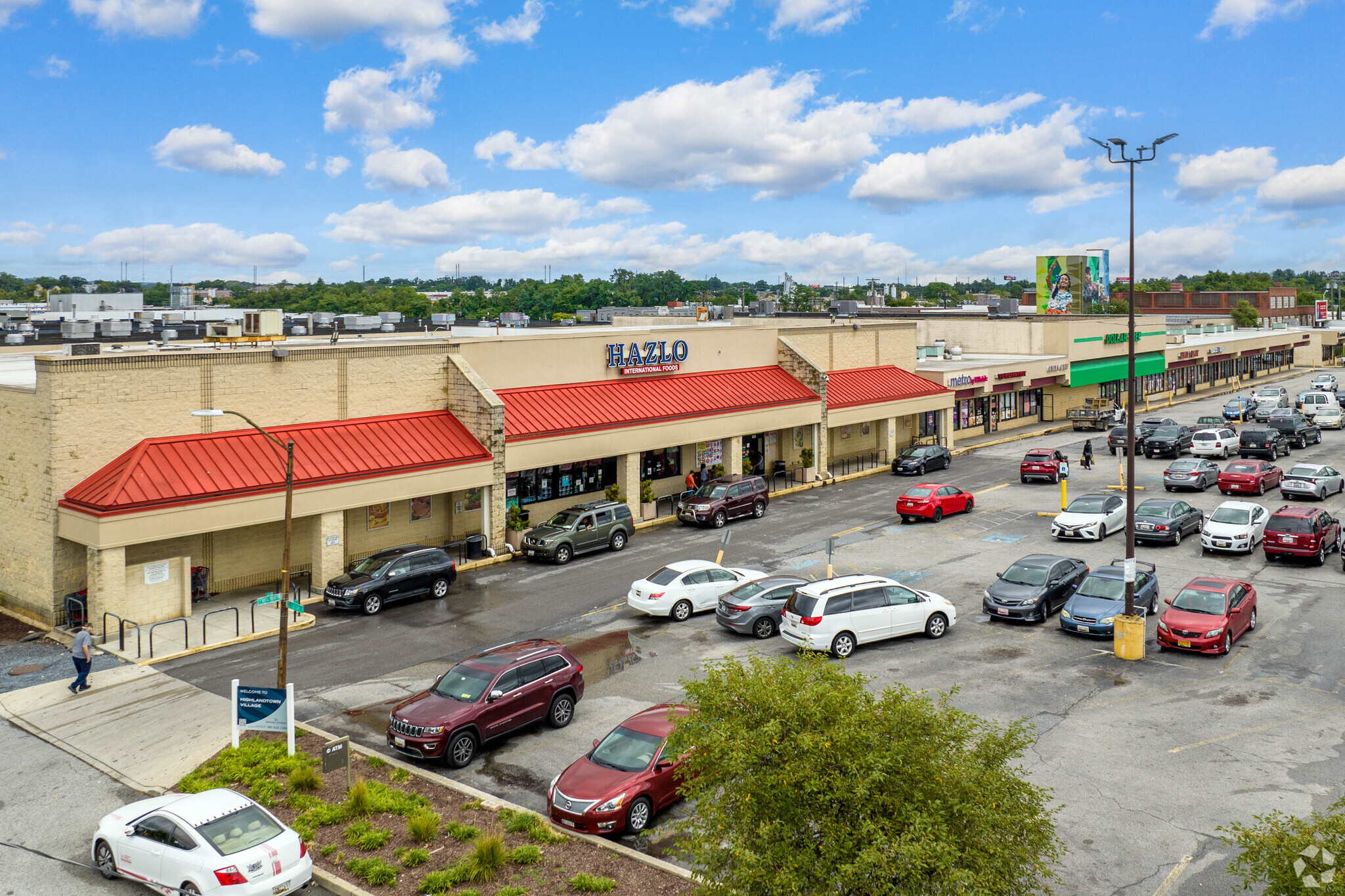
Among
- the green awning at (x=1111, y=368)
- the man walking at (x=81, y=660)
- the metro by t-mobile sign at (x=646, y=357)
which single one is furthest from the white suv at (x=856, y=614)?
the green awning at (x=1111, y=368)

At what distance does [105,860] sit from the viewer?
51.9 ft

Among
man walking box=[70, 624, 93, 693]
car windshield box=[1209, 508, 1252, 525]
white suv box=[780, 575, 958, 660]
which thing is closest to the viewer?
man walking box=[70, 624, 93, 693]

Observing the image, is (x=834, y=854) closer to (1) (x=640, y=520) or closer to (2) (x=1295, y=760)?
(2) (x=1295, y=760)

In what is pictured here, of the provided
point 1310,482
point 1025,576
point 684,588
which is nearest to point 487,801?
point 684,588

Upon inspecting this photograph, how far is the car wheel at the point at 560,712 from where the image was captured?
2112cm

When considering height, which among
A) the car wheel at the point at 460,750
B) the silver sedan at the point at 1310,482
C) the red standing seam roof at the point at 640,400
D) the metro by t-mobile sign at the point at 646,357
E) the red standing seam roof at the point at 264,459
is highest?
the metro by t-mobile sign at the point at 646,357

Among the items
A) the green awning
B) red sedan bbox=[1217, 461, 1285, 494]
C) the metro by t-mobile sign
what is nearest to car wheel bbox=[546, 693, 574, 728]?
the metro by t-mobile sign

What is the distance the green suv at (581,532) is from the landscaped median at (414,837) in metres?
16.2

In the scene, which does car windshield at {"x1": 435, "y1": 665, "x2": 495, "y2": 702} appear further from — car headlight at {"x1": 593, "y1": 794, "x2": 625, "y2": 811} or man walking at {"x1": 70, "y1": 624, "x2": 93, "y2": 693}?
man walking at {"x1": 70, "y1": 624, "x2": 93, "y2": 693}

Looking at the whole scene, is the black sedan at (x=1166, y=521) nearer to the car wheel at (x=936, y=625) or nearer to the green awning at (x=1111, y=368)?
the car wheel at (x=936, y=625)

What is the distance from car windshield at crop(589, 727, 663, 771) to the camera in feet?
55.7

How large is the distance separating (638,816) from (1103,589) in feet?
52.8

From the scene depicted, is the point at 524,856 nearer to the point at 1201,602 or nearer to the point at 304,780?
the point at 304,780

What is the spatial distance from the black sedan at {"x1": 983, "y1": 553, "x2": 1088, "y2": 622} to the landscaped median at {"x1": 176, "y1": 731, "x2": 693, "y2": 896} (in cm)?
1546
